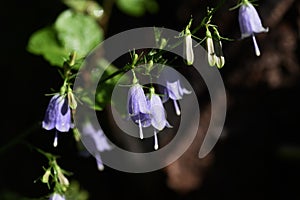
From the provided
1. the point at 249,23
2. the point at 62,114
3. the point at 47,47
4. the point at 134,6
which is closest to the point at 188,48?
the point at 249,23

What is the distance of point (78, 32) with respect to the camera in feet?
9.90

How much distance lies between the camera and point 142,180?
3859 mm

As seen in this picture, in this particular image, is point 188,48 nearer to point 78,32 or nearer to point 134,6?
point 78,32

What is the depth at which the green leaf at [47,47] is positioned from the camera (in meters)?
2.82

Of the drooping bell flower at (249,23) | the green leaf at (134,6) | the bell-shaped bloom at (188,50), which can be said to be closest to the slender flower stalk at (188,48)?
the bell-shaped bloom at (188,50)

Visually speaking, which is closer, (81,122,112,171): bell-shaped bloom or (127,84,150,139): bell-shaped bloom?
(127,84,150,139): bell-shaped bloom

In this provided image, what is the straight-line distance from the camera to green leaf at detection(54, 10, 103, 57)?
2.96m

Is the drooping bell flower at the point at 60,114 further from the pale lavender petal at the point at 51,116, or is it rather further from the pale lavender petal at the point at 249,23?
the pale lavender petal at the point at 249,23

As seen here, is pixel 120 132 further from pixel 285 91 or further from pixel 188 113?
pixel 285 91

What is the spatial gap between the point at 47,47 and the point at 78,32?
19 cm

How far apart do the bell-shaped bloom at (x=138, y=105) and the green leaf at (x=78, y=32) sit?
0.82m

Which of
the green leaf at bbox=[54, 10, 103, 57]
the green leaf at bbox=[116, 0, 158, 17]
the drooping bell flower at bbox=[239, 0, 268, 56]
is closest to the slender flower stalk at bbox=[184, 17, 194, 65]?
the drooping bell flower at bbox=[239, 0, 268, 56]

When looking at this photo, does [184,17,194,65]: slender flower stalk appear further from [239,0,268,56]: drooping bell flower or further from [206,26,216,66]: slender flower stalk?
[239,0,268,56]: drooping bell flower

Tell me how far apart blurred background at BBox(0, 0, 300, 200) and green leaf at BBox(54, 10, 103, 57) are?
0.74 m
